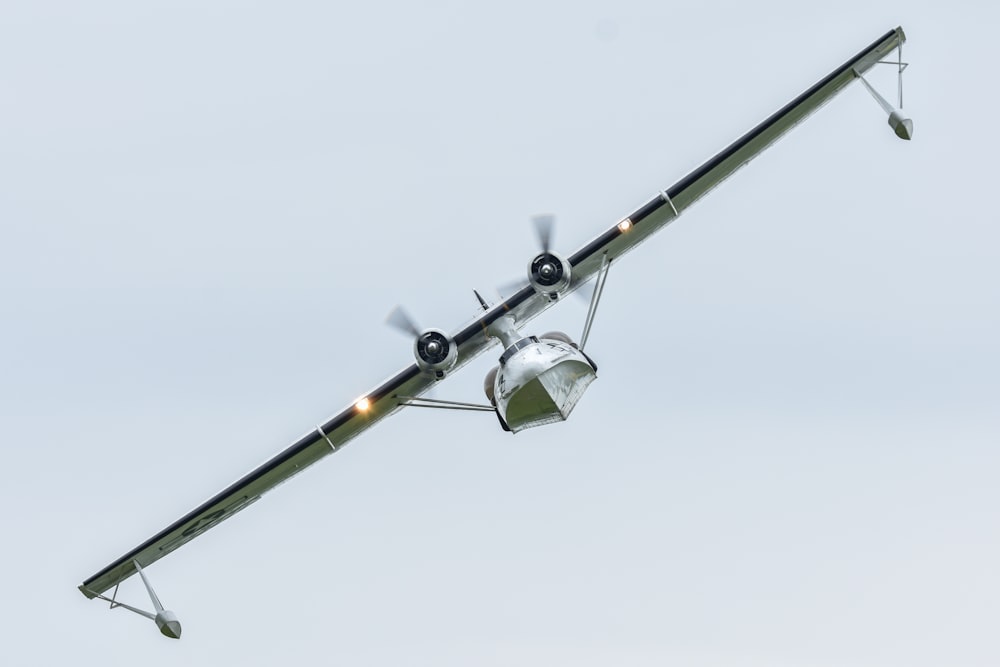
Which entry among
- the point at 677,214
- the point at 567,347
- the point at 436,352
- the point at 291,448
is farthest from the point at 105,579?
the point at 677,214

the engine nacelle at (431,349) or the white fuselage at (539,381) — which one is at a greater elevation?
the engine nacelle at (431,349)

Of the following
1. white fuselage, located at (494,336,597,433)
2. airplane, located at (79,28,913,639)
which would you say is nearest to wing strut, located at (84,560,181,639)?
airplane, located at (79,28,913,639)

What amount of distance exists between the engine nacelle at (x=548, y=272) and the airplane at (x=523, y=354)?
24mm

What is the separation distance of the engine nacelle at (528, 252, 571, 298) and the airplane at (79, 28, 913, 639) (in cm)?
2

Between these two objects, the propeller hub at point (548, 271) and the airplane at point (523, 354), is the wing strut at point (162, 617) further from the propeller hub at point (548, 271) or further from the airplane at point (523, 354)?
the propeller hub at point (548, 271)

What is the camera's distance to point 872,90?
3978 cm

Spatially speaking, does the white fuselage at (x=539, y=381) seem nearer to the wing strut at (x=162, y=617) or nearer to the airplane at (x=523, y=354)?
the airplane at (x=523, y=354)

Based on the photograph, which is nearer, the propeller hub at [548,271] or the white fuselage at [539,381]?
the white fuselage at [539,381]

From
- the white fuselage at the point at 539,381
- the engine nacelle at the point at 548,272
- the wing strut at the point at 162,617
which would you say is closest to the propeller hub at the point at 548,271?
the engine nacelle at the point at 548,272

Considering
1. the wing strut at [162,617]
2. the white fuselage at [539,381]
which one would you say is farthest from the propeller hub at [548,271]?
the wing strut at [162,617]

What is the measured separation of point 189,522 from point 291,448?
11.5 ft

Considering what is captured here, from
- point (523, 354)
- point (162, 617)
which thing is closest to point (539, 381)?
point (523, 354)

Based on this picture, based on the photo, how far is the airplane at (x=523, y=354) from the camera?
37406 millimetres

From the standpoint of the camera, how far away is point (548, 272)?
3797 centimetres
